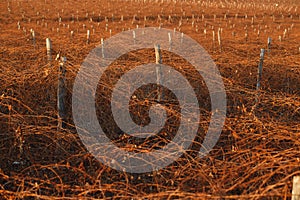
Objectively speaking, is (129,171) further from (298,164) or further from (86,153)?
(298,164)

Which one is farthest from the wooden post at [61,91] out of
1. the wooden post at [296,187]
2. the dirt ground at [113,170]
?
the wooden post at [296,187]

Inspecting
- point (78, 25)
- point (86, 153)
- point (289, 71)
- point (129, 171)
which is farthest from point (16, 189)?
point (78, 25)

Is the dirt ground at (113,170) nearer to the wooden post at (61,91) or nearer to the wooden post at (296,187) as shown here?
the wooden post at (61,91)

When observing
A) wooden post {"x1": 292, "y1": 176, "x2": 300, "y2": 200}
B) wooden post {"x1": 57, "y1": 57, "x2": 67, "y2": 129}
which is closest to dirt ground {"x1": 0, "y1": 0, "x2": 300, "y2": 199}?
wooden post {"x1": 57, "y1": 57, "x2": 67, "y2": 129}

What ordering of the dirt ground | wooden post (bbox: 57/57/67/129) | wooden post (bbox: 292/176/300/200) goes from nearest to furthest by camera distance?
wooden post (bbox: 292/176/300/200) < the dirt ground < wooden post (bbox: 57/57/67/129)

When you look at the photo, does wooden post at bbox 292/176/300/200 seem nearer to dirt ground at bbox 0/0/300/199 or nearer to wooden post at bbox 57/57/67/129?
dirt ground at bbox 0/0/300/199

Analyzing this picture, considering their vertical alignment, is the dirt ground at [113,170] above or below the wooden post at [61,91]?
below

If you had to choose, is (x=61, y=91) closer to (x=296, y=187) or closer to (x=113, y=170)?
(x=113, y=170)

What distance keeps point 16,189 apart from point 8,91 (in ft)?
7.24

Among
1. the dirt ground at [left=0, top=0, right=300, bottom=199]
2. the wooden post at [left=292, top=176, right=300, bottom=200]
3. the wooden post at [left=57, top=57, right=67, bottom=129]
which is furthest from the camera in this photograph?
the wooden post at [left=57, top=57, right=67, bottom=129]

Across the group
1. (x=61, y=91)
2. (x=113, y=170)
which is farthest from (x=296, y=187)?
(x=61, y=91)

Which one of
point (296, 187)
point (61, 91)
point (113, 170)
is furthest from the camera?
point (61, 91)

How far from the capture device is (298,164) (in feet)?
9.87

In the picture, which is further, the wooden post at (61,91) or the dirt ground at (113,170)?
the wooden post at (61,91)
